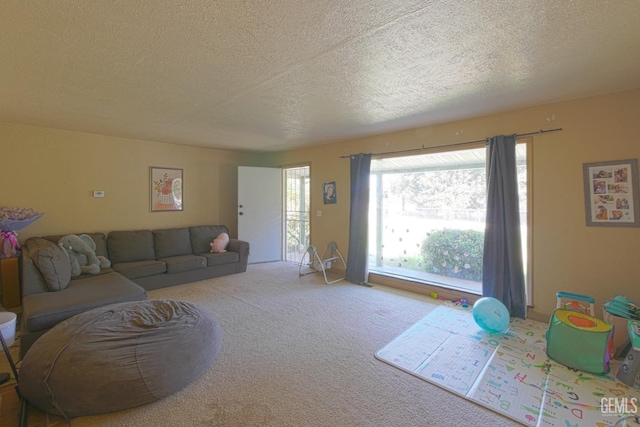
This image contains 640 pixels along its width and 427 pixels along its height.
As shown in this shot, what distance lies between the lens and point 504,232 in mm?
3254

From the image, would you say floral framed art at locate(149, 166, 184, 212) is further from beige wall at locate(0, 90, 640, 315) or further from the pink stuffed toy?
the pink stuffed toy

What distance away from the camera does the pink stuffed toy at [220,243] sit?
198 inches

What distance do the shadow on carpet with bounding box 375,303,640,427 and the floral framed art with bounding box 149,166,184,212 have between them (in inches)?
173

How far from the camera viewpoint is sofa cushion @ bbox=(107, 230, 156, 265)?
14.0 ft

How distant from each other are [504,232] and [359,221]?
1982 mm

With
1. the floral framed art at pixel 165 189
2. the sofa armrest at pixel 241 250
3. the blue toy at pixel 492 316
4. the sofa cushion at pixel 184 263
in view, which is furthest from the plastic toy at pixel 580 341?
Answer: the floral framed art at pixel 165 189

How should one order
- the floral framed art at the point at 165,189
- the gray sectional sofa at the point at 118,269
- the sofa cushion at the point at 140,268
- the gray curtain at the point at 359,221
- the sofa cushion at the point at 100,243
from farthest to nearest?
the floral framed art at the point at 165,189
the gray curtain at the point at 359,221
the sofa cushion at the point at 100,243
the sofa cushion at the point at 140,268
the gray sectional sofa at the point at 118,269

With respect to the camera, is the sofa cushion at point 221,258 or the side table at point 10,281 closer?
the side table at point 10,281

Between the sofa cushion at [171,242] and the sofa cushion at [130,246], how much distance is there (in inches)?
4.1

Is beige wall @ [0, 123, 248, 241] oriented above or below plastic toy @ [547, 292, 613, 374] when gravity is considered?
above

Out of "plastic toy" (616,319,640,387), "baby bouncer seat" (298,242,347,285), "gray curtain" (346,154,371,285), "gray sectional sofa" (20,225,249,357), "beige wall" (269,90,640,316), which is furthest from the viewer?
"baby bouncer seat" (298,242,347,285)

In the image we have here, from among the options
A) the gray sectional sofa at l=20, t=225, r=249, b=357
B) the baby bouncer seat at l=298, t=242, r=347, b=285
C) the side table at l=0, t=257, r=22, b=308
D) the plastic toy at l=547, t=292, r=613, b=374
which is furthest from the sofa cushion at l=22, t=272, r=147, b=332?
the plastic toy at l=547, t=292, r=613, b=374

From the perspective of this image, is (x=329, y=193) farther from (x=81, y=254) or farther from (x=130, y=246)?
(x=81, y=254)

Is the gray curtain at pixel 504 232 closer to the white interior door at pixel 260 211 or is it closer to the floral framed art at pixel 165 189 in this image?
the white interior door at pixel 260 211
